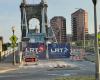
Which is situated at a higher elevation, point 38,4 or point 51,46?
point 38,4

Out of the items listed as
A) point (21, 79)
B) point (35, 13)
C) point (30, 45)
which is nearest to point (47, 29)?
point (35, 13)

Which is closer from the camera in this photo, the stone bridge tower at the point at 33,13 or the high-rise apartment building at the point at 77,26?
→ the high-rise apartment building at the point at 77,26

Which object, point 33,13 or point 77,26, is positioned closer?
point 77,26

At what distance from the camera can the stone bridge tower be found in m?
166

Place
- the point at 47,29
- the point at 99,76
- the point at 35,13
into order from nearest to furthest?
the point at 99,76 < the point at 47,29 < the point at 35,13

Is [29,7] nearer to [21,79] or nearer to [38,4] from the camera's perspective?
[38,4]

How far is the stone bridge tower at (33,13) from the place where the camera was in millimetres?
165875

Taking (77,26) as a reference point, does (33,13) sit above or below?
above

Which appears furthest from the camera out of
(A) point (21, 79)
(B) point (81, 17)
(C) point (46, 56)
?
(B) point (81, 17)

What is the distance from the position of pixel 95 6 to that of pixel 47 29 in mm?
143840

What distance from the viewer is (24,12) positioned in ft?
575

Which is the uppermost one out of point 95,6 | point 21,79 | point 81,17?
point 81,17

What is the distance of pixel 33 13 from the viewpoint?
177750mm

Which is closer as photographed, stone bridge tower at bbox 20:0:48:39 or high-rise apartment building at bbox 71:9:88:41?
high-rise apartment building at bbox 71:9:88:41
